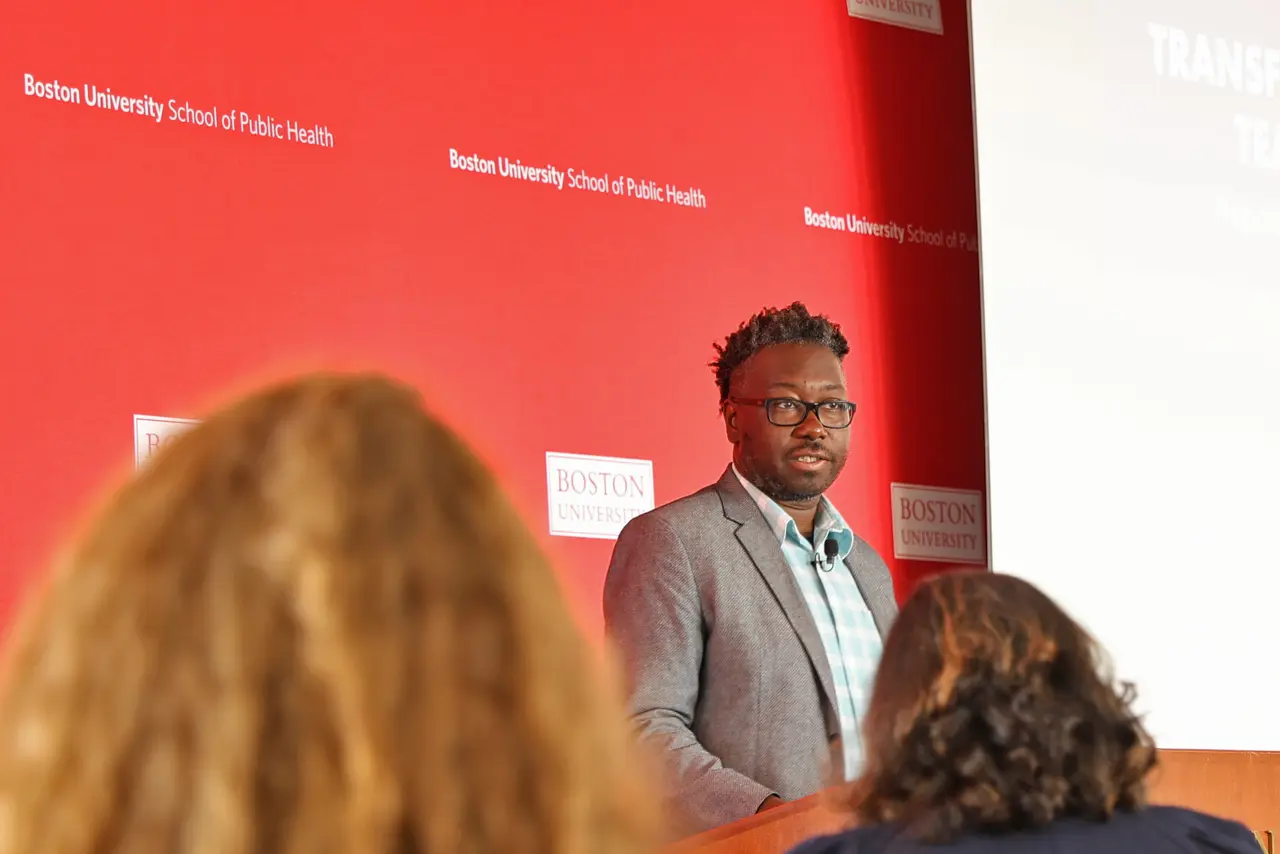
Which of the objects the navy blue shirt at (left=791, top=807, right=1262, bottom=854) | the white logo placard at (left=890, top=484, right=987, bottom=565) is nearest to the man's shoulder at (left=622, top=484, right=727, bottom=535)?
the navy blue shirt at (left=791, top=807, right=1262, bottom=854)

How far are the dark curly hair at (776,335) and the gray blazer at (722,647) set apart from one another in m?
0.39

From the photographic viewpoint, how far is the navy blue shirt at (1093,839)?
178 cm

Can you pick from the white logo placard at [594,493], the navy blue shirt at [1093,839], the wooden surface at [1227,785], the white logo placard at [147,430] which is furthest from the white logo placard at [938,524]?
the navy blue shirt at [1093,839]

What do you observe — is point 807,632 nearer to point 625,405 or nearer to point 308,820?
point 625,405

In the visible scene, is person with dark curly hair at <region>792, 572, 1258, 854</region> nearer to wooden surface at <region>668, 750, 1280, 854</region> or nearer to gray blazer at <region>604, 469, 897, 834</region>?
wooden surface at <region>668, 750, 1280, 854</region>

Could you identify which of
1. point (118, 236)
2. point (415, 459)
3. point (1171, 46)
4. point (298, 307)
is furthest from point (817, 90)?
point (415, 459)

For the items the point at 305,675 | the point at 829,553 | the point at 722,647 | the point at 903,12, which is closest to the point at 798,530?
the point at 829,553

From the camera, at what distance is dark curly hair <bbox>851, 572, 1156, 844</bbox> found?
1794 mm

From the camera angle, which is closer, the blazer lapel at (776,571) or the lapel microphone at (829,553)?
the blazer lapel at (776,571)

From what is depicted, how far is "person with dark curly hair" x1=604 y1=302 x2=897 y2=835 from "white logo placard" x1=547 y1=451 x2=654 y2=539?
3.00 feet

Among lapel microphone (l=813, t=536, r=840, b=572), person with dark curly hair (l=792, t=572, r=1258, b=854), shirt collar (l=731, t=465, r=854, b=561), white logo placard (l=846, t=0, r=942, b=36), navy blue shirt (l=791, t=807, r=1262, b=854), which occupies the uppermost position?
white logo placard (l=846, t=0, r=942, b=36)

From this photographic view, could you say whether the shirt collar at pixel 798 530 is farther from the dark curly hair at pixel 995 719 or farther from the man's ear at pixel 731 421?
the dark curly hair at pixel 995 719

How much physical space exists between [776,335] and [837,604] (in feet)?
1.94

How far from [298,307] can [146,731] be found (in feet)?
11.8
